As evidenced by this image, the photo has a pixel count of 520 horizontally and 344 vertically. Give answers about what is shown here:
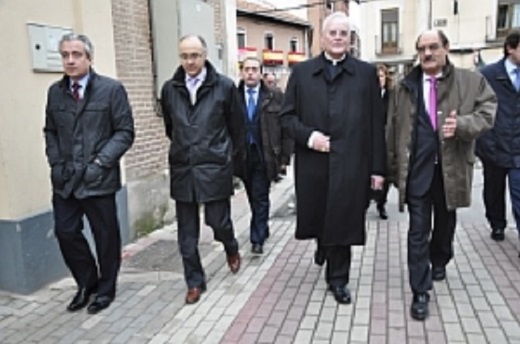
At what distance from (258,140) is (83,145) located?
6.07 ft

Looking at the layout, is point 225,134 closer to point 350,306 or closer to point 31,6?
point 350,306

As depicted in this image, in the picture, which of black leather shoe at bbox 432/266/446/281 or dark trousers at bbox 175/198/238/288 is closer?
dark trousers at bbox 175/198/238/288

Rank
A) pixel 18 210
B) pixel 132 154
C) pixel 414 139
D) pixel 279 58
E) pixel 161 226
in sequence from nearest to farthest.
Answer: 1. pixel 414 139
2. pixel 18 210
3. pixel 132 154
4. pixel 161 226
5. pixel 279 58

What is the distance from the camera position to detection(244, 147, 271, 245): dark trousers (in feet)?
16.1

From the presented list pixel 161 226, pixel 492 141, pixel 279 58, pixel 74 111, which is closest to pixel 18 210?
pixel 74 111

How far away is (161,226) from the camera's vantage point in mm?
6102

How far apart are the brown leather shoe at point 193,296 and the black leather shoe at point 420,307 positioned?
154 centimetres

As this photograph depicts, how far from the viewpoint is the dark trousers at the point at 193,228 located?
3848 mm

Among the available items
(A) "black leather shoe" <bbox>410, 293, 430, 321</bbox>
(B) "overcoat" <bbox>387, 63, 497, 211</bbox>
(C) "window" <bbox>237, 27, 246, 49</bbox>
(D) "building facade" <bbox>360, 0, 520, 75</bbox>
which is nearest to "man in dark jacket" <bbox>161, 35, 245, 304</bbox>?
(B) "overcoat" <bbox>387, 63, 497, 211</bbox>

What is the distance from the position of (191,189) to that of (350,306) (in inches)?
55.5

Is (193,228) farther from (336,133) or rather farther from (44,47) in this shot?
(44,47)

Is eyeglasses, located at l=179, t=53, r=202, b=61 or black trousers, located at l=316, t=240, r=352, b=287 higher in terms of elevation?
eyeglasses, located at l=179, t=53, r=202, b=61

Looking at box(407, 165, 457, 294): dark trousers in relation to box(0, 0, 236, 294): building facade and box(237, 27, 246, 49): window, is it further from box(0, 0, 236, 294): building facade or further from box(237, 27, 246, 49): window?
box(237, 27, 246, 49): window

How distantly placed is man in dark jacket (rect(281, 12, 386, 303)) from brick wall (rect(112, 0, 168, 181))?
2516 millimetres
